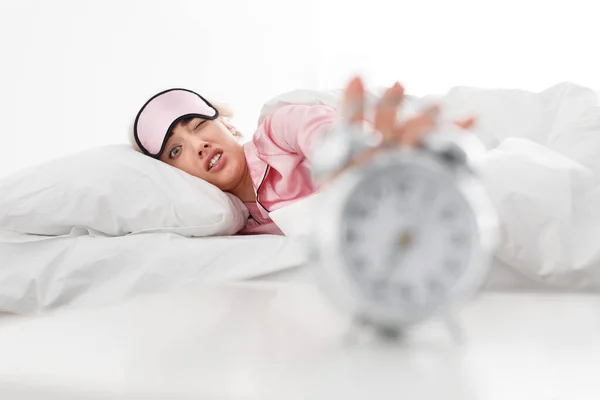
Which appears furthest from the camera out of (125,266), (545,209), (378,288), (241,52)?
(241,52)

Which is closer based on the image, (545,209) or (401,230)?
(401,230)

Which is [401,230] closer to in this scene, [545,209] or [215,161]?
[545,209]

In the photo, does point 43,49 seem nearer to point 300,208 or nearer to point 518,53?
point 300,208

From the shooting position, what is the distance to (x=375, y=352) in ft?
1.78

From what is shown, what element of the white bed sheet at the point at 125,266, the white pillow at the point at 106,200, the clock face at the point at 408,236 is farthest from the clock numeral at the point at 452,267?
the white pillow at the point at 106,200

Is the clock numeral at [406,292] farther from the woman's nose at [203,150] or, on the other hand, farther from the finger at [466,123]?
the woman's nose at [203,150]

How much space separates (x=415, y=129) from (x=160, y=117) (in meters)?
1.04

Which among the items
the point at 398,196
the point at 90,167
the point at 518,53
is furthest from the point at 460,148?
the point at 518,53

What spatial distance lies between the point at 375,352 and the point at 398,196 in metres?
0.13

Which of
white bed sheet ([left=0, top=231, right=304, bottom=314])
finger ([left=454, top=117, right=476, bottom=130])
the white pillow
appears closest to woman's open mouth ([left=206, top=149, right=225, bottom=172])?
the white pillow

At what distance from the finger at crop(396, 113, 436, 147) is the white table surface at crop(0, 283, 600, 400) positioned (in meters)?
0.17

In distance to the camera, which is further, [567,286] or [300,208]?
[300,208]

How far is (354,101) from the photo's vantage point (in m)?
0.54

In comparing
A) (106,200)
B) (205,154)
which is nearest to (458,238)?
(106,200)
